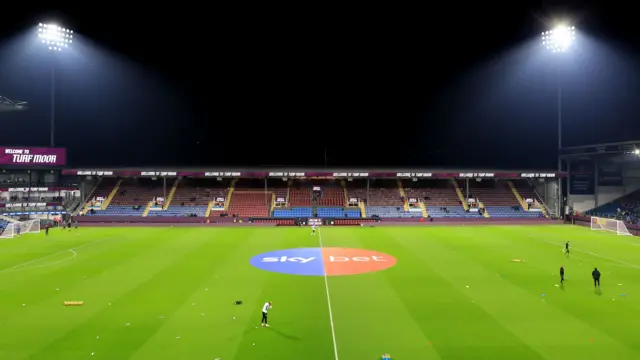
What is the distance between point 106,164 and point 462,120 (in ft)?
196

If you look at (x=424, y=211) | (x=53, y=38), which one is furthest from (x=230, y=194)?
(x=53, y=38)

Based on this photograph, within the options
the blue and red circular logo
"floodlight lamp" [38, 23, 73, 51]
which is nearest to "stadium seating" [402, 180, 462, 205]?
the blue and red circular logo

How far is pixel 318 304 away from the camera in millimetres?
19312

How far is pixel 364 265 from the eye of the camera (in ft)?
93.0

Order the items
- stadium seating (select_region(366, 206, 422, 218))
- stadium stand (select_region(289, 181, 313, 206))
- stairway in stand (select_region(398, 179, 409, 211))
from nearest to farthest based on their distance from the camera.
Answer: stadium seating (select_region(366, 206, 422, 218)) < stairway in stand (select_region(398, 179, 409, 211)) < stadium stand (select_region(289, 181, 313, 206))

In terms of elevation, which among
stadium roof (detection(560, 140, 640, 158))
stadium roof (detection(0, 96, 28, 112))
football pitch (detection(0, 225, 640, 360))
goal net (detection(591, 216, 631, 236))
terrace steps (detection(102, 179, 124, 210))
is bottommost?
football pitch (detection(0, 225, 640, 360))

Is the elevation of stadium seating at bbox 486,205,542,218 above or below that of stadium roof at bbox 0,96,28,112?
below

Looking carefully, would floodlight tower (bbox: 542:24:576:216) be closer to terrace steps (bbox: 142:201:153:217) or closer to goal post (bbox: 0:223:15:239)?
terrace steps (bbox: 142:201:153:217)

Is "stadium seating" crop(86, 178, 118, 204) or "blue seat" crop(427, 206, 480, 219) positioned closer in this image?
"blue seat" crop(427, 206, 480, 219)

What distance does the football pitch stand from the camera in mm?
14227

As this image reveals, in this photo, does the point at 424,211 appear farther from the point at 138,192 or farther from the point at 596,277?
the point at 138,192

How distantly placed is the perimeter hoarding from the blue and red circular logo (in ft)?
139

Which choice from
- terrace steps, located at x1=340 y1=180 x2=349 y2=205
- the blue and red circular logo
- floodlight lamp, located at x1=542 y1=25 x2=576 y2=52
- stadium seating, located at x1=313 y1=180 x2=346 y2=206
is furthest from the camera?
terrace steps, located at x1=340 y1=180 x2=349 y2=205

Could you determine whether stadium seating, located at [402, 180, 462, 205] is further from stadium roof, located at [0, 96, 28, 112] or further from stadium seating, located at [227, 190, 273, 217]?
stadium roof, located at [0, 96, 28, 112]
